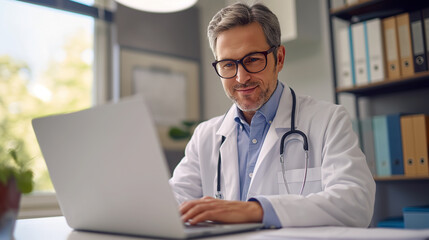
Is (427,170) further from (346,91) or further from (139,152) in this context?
(139,152)

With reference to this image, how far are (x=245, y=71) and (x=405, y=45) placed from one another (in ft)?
3.28

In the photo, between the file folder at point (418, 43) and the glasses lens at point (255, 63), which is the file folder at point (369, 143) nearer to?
the file folder at point (418, 43)

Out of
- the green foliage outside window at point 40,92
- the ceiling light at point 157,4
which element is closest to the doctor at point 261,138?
the ceiling light at point 157,4

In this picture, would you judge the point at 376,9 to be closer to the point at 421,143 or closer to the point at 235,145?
the point at 421,143

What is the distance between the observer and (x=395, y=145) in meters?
1.99

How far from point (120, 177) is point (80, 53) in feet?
8.02

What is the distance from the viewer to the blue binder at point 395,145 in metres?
1.97

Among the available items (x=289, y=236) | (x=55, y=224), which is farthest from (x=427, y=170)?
(x=55, y=224)

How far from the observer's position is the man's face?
142cm

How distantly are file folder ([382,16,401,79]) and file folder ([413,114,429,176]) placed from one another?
0.24m

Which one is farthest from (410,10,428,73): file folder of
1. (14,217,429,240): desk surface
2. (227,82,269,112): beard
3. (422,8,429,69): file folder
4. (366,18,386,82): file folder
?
(14,217,429,240): desk surface

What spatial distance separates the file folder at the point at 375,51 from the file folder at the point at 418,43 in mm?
149

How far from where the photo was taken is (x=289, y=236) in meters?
0.69

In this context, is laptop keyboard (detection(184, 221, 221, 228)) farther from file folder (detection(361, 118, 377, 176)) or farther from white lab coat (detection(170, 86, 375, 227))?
file folder (detection(361, 118, 377, 176))
